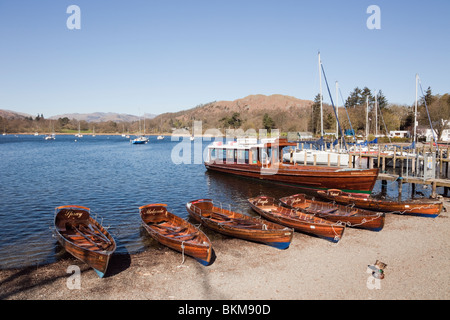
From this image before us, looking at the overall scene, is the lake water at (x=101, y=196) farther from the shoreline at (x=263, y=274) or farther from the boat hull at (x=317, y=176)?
the shoreline at (x=263, y=274)

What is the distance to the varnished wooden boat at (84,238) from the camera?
1170cm

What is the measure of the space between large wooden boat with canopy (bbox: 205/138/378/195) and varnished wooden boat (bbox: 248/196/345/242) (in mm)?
8702

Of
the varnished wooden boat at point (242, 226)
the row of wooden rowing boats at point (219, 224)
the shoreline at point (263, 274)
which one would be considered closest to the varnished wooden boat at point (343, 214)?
the row of wooden rowing boats at point (219, 224)

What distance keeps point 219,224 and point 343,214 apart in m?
7.61

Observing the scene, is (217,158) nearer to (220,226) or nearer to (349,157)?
(349,157)

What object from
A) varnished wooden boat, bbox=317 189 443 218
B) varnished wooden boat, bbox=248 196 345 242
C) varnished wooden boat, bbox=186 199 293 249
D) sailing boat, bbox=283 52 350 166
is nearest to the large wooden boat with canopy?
sailing boat, bbox=283 52 350 166

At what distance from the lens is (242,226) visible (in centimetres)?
1603

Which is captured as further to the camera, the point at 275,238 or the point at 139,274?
the point at 275,238

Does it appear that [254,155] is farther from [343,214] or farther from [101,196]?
[343,214]

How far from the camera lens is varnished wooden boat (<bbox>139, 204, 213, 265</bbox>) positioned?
41.6ft

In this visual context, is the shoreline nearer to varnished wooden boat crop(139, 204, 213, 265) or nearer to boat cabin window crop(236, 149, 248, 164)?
varnished wooden boat crop(139, 204, 213, 265)

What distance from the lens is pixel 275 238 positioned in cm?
1421
